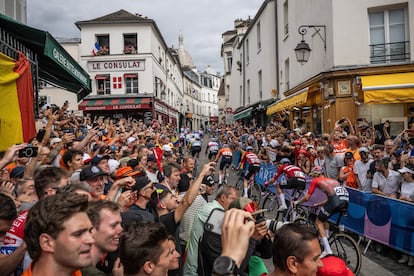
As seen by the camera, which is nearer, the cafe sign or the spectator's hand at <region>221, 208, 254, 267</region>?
the spectator's hand at <region>221, 208, 254, 267</region>

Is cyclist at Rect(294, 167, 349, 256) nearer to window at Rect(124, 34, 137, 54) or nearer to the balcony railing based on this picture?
the balcony railing

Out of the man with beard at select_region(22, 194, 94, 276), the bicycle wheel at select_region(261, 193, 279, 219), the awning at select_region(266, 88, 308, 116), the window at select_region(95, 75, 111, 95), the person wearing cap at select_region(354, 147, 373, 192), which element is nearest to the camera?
the man with beard at select_region(22, 194, 94, 276)

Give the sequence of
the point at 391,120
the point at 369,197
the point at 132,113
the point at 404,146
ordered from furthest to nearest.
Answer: the point at 132,113 < the point at 391,120 < the point at 404,146 < the point at 369,197

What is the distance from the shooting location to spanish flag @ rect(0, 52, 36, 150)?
470 cm

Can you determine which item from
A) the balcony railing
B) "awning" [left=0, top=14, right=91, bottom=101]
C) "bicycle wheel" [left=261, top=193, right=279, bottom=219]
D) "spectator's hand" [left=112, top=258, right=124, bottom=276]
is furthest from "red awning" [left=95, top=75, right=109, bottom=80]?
"spectator's hand" [left=112, top=258, right=124, bottom=276]

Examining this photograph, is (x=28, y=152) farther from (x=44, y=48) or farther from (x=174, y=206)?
(x=174, y=206)

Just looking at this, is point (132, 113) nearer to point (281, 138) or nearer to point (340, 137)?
point (281, 138)

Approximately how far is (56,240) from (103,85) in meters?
33.6

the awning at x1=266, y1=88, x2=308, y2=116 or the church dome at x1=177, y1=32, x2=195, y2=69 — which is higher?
the church dome at x1=177, y1=32, x2=195, y2=69

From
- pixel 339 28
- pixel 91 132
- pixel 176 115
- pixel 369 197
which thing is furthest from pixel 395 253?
pixel 176 115

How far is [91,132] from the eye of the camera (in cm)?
664

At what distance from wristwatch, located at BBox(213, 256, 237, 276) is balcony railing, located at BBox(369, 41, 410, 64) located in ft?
47.0

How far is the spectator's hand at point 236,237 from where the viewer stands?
5.13 feet

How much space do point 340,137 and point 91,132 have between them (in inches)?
285
